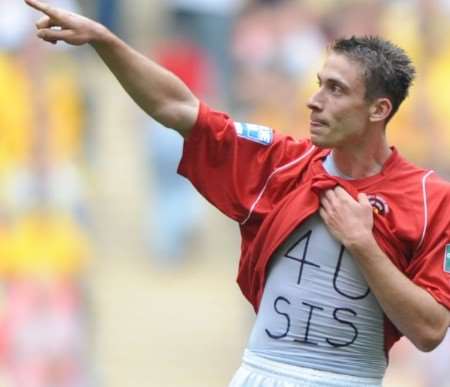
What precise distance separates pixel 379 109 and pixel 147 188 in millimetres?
10185

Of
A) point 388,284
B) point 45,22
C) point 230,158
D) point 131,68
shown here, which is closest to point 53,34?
point 45,22

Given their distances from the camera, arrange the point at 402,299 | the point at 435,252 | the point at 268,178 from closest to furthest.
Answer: the point at 402,299 < the point at 435,252 < the point at 268,178

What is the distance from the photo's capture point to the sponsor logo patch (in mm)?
5609

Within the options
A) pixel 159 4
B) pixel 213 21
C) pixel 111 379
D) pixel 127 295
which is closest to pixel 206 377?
pixel 111 379

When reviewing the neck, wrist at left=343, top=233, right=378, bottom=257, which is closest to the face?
the neck

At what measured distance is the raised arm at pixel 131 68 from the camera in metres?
5.59

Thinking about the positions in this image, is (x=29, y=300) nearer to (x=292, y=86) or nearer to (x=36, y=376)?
(x=36, y=376)

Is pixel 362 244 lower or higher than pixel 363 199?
lower

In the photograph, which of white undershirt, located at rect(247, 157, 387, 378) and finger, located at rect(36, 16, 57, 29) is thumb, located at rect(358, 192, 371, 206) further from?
finger, located at rect(36, 16, 57, 29)

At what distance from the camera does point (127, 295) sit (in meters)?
14.2

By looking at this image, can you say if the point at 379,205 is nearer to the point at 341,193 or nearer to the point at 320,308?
the point at 341,193

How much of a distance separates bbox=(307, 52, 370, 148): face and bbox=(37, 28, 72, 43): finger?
82 cm

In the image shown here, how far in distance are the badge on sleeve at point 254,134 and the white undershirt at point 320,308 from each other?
0.80ft

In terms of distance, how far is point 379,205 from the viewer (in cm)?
562
